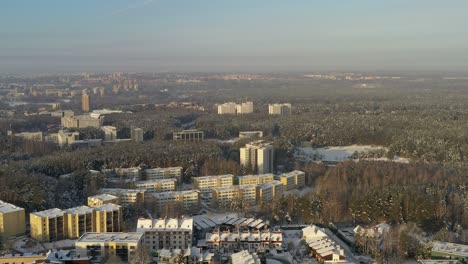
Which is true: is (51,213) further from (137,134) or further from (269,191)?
(137,134)

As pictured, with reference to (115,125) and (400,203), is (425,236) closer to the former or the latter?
(400,203)

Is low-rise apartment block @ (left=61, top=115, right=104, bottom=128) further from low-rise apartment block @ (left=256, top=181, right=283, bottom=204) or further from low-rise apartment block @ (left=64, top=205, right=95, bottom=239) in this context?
low-rise apartment block @ (left=64, top=205, right=95, bottom=239)

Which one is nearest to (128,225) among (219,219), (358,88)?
(219,219)

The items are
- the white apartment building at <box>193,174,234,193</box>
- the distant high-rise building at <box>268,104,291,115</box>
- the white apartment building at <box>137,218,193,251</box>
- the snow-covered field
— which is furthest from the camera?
the distant high-rise building at <box>268,104,291,115</box>

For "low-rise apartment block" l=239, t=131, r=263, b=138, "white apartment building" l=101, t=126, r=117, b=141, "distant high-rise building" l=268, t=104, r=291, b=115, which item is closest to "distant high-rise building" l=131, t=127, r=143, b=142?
"white apartment building" l=101, t=126, r=117, b=141

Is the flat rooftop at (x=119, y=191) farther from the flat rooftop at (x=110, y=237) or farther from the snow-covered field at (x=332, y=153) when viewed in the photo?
the snow-covered field at (x=332, y=153)

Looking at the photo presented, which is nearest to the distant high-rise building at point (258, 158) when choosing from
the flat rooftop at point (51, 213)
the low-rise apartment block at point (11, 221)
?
the flat rooftop at point (51, 213)
